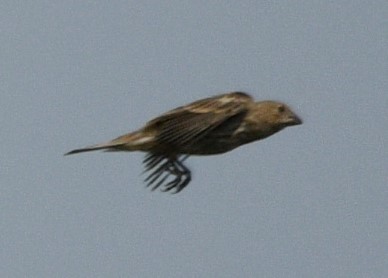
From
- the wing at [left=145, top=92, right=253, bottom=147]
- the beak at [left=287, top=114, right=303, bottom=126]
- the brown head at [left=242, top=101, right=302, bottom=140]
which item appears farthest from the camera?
the beak at [left=287, top=114, right=303, bottom=126]

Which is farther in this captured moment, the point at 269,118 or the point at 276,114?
the point at 276,114

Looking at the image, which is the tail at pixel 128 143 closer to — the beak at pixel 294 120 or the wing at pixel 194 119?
the wing at pixel 194 119

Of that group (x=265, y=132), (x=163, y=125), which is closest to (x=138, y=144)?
(x=163, y=125)

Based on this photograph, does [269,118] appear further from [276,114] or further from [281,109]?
[281,109]

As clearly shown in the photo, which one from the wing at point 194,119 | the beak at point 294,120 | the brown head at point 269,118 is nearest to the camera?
the wing at point 194,119

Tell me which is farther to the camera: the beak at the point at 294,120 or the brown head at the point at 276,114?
the beak at the point at 294,120

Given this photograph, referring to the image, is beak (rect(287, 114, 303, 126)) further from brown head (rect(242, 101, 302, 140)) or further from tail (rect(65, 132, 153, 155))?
tail (rect(65, 132, 153, 155))

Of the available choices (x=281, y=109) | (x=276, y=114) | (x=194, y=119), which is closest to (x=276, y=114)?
(x=276, y=114)
